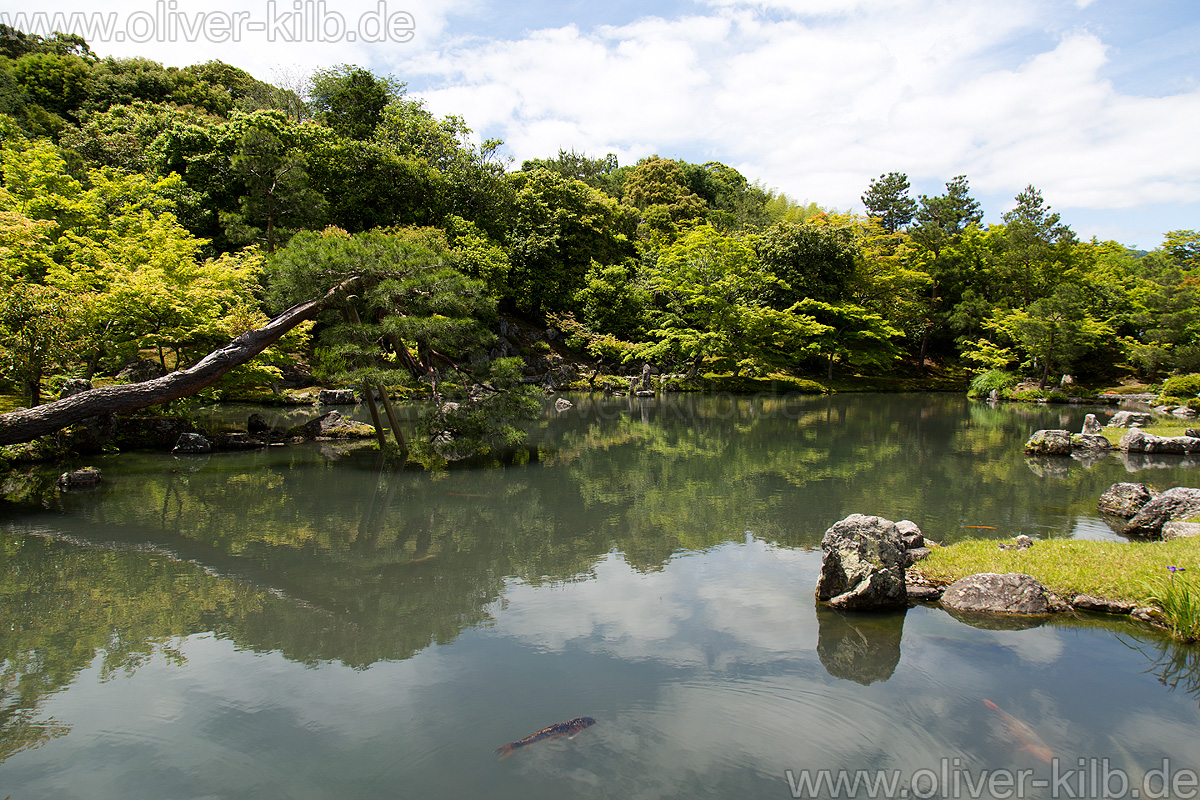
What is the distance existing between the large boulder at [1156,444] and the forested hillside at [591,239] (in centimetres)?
1482

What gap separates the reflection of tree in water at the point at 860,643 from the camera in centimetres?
438

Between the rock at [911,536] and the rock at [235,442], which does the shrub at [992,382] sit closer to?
the rock at [911,536]

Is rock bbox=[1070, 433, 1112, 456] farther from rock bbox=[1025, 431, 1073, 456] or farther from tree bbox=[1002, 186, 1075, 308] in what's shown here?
tree bbox=[1002, 186, 1075, 308]

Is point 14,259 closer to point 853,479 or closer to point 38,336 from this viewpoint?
point 38,336

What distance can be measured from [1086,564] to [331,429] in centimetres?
1513

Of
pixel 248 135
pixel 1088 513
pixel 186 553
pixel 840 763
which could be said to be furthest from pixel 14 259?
pixel 1088 513

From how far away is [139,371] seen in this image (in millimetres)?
15141

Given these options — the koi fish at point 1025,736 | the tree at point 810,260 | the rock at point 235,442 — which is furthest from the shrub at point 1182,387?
the rock at point 235,442

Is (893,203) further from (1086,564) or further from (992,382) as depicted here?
(1086,564)

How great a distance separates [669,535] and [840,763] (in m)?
4.64

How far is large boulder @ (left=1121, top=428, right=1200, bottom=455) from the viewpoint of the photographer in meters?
13.0

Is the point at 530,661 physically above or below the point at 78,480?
above

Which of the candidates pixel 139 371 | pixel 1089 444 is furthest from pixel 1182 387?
pixel 139 371

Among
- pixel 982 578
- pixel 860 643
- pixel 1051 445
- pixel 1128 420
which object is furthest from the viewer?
pixel 1128 420
